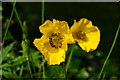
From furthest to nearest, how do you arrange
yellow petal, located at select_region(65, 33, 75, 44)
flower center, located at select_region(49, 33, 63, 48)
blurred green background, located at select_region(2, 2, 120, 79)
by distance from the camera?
blurred green background, located at select_region(2, 2, 120, 79), flower center, located at select_region(49, 33, 63, 48), yellow petal, located at select_region(65, 33, 75, 44)

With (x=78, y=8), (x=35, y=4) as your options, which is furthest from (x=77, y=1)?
(x=35, y=4)

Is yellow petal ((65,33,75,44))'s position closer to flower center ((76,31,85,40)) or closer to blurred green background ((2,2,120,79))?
flower center ((76,31,85,40))

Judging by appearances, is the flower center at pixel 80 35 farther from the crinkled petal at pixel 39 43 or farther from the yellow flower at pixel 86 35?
the crinkled petal at pixel 39 43

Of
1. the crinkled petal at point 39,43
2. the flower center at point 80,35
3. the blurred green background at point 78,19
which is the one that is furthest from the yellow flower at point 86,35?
the blurred green background at point 78,19

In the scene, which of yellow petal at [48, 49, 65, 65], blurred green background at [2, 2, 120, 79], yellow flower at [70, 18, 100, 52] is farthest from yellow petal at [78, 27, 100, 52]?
blurred green background at [2, 2, 120, 79]

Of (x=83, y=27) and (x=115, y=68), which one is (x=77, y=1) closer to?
(x=115, y=68)

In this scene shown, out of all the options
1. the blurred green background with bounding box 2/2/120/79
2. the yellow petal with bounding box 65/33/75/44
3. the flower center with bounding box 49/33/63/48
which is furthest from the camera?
the blurred green background with bounding box 2/2/120/79

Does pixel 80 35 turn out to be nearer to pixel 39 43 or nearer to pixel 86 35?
pixel 86 35
